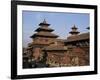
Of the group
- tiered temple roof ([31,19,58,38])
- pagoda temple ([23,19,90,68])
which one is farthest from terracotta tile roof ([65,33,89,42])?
tiered temple roof ([31,19,58,38])

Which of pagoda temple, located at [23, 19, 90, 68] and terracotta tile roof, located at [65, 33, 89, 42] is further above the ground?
terracotta tile roof, located at [65, 33, 89, 42]

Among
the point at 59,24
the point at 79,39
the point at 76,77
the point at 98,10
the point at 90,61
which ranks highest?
the point at 98,10

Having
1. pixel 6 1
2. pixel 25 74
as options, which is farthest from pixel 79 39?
pixel 6 1

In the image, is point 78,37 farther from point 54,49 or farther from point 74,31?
point 54,49

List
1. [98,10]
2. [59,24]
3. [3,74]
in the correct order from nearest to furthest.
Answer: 1. [3,74]
2. [59,24]
3. [98,10]

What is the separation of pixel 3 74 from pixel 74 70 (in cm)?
70

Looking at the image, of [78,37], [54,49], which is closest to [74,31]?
[78,37]

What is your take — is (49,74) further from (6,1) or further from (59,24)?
(6,1)

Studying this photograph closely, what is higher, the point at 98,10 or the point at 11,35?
the point at 98,10

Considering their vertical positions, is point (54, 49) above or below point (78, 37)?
below

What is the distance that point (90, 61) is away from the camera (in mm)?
2211

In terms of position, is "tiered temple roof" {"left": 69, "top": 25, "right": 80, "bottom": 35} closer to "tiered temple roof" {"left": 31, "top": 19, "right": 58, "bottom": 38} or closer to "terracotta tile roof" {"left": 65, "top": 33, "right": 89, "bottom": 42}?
"terracotta tile roof" {"left": 65, "top": 33, "right": 89, "bottom": 42}

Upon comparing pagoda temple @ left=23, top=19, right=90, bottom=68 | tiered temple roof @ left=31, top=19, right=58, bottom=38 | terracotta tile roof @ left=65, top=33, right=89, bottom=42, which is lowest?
pagoda temple @ left=23, top=19, right=90, bottom=68

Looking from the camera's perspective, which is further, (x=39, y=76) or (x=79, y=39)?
(x=79, y=39)
